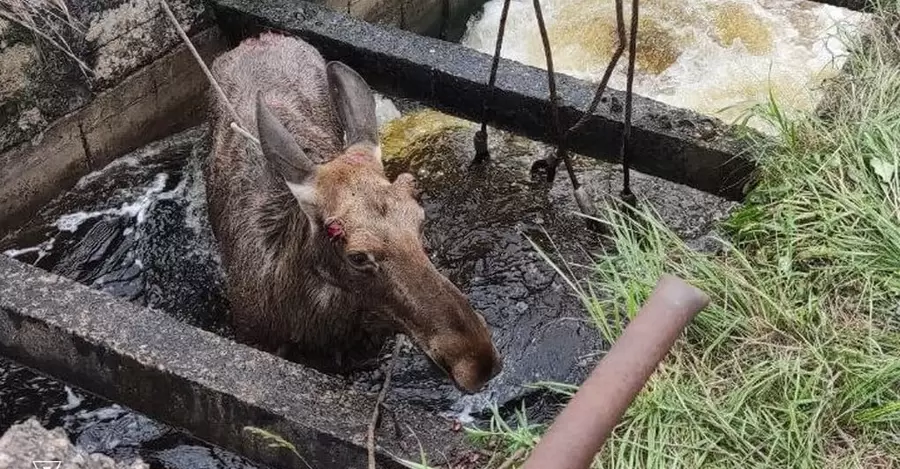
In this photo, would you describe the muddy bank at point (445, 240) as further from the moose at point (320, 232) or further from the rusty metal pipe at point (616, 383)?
the rusty metal pipe at point (616, 383)

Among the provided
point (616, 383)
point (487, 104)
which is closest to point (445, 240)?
point (487, 104)

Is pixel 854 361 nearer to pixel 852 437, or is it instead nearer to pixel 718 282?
pixel 852 437

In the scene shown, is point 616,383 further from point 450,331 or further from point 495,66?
point 495,66

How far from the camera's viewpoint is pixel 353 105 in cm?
436

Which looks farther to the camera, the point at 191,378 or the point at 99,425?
the point at 99,425

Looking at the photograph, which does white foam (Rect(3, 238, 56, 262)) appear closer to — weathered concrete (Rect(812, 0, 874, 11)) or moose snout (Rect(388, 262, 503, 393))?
moose snout (Rect(388, 262, 503, 393))

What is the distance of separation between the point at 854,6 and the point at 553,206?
2.46m

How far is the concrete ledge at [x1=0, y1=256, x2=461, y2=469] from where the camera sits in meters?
3.84

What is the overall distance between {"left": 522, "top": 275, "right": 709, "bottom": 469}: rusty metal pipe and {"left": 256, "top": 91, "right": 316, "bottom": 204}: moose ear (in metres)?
2.64

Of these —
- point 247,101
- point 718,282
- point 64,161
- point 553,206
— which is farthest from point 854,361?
point 64,161

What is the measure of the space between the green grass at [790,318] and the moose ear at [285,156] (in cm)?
125

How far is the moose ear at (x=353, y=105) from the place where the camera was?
4.34 meters

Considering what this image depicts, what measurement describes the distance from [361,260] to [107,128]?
344 cm

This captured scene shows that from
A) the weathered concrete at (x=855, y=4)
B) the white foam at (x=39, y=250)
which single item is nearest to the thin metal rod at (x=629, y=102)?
the weathered concrete at (x=855, y=4)
